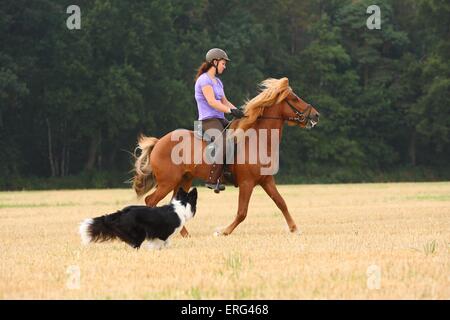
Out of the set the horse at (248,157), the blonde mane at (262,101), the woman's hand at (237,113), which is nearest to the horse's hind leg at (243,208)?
the horse at (248,157)

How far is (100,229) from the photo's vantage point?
11766 millimetres

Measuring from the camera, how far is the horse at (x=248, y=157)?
14.1m

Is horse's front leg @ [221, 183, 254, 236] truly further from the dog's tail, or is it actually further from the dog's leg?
the dog's tail

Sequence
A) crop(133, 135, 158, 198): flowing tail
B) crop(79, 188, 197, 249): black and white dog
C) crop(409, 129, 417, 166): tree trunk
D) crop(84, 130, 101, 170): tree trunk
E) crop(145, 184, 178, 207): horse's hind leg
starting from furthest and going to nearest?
crop(409, 129, 417, 166): tree trunk, crop(84, 130, 101, 170): tree trunk, crop(133, 135, 158, 198): flowing tail, crop(145, 184, 178, 207): horse's hind leg, crop(79, 188, 197, 249): black and white dog

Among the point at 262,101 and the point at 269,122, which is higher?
the point at 262,101

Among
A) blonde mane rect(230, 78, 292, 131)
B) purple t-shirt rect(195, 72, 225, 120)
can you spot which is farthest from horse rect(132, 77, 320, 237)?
purple t-shirt rect(195, 72, 225, 120)

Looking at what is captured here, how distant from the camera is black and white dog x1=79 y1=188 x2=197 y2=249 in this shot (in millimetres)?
11500

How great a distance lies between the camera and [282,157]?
6034cm

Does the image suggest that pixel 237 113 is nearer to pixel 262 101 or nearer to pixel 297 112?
pixel 262 101

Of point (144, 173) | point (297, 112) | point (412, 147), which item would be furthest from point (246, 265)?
point (412, 147)

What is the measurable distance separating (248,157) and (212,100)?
1.06 metres
